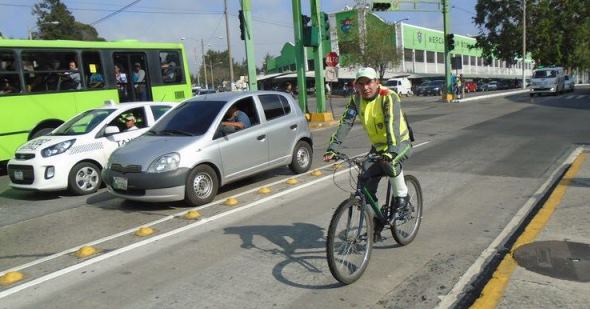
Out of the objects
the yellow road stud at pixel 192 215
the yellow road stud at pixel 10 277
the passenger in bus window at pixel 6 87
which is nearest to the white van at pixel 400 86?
the passenger in bus window at pixel 6 87

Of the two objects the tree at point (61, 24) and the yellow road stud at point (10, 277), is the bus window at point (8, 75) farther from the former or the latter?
the tree at point (61, 24)

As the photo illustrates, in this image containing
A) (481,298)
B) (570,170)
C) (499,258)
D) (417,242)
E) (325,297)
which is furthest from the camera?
(570,170)

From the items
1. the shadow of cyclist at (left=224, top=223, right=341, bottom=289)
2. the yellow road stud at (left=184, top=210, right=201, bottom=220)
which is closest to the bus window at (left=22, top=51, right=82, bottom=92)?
the yellow road stud at (left=184, top=210, right=201, bottom=220)

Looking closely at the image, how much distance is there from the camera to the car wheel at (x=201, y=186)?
24.7ft

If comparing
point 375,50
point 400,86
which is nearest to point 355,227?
point 400,86

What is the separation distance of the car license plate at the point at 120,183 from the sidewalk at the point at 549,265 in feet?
16.5

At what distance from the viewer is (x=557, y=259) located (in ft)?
15.4

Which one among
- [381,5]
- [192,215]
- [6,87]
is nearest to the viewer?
[192,215]

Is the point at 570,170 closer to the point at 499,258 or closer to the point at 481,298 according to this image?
the point at 499,258

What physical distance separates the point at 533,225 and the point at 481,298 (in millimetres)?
2088

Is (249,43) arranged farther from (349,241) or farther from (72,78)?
(349,241)

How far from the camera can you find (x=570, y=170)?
8703mm

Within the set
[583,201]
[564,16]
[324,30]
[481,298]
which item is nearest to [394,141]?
[481,298]

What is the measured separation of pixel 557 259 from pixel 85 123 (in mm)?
7866
